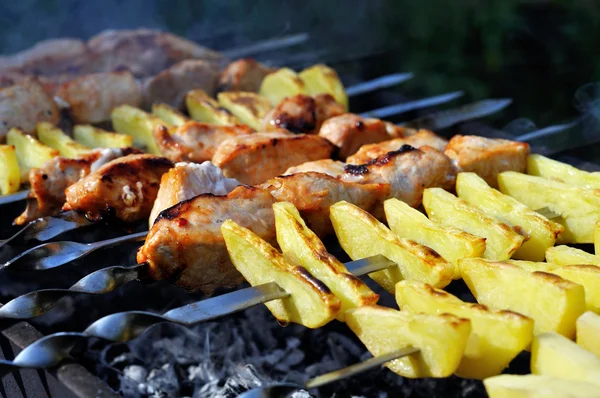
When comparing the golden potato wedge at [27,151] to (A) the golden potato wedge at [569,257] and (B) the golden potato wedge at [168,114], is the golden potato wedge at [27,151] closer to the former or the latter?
(B) the golden potato wedge at [168,114]

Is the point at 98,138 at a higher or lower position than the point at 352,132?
higher

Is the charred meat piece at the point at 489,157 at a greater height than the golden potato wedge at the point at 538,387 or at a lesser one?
greater

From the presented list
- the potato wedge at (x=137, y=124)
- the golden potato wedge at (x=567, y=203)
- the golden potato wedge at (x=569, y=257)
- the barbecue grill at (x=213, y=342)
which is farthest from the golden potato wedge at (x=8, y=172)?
the golden potato wedge at (x=569, y=257)

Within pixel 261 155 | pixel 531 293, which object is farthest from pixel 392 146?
pixel 531 293

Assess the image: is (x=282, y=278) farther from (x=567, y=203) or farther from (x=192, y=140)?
(x=192, y=140)

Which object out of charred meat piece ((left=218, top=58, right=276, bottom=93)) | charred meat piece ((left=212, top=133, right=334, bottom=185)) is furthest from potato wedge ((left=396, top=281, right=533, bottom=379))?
charred meat piece ((left=218, top=58, right=276, bottom=93))
